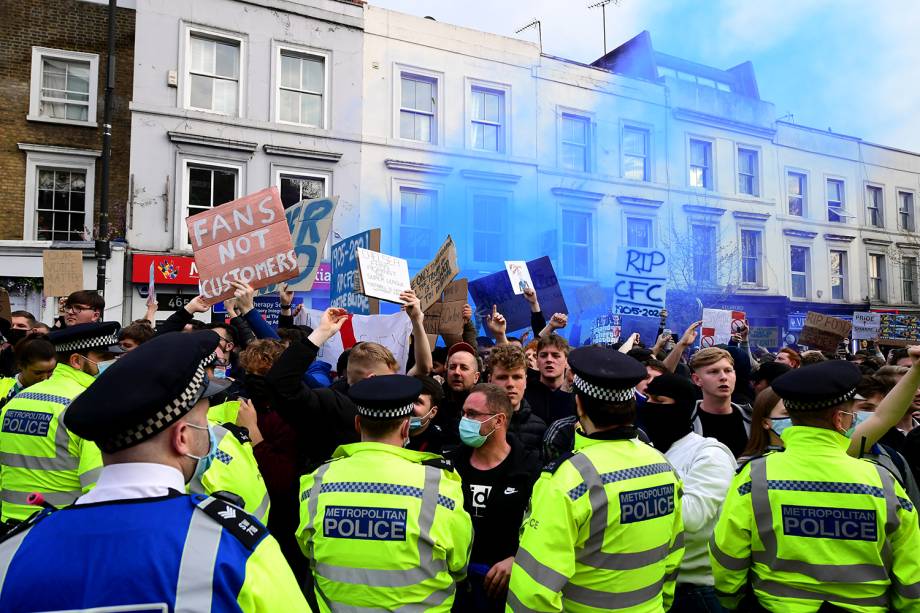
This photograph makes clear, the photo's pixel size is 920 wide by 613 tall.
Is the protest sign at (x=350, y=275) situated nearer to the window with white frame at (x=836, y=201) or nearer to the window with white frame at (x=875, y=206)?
the window with white frame at (x=836, y=201)

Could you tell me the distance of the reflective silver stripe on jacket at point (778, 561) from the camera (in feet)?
8.56

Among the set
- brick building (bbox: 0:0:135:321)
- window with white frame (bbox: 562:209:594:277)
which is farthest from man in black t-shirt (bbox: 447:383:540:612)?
window with white frame (bbox: 562:209:594:277)

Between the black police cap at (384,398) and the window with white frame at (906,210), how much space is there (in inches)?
1214

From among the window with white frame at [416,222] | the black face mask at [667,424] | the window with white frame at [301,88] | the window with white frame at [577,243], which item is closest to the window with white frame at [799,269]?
the window with white frame at [577,243]

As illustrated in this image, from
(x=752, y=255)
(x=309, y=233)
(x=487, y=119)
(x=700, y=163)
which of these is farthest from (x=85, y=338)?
(x=752, y=255)

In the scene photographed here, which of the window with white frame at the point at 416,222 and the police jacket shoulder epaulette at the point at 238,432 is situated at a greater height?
the window with white frame at the point at 416,222

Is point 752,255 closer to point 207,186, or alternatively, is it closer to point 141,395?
point 207,186

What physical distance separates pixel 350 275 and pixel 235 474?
506cm

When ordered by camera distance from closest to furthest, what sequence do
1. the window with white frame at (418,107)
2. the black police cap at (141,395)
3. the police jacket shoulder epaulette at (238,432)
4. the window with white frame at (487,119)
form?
the black police cap at (141,395), the police jacket shoulder epaulette at (238,432), the window with white frame at (418,107), the window with white frame at (487,119)

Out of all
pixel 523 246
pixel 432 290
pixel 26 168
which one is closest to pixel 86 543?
pixel 432 290

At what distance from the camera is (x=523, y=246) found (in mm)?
18500

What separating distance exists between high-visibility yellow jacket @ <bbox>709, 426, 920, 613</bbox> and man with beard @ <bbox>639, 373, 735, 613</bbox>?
308 millimetres

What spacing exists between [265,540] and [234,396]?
253 centimetres

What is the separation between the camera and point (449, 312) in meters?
7.28
